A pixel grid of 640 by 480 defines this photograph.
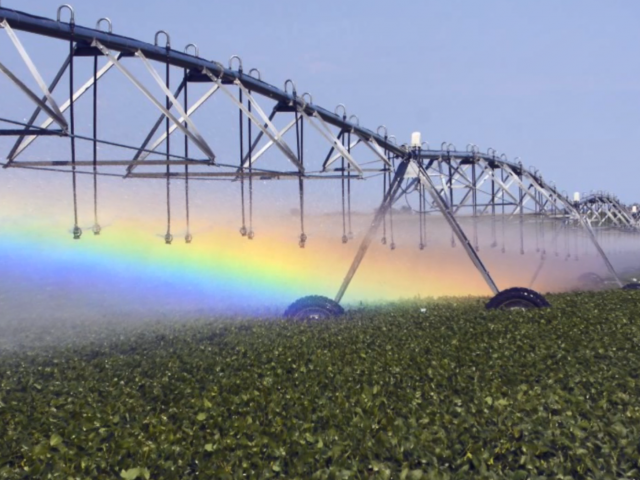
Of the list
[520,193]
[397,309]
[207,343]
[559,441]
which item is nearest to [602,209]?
[520,193]

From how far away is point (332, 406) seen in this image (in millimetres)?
9781

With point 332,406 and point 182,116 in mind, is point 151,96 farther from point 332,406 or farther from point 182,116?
point 332,406

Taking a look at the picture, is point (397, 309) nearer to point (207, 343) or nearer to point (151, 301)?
point (207, 343)

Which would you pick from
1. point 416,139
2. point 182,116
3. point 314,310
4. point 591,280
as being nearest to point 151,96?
point 182,116

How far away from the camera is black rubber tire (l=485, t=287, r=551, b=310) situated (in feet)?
69.5

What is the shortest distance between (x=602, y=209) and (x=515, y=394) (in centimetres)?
6623

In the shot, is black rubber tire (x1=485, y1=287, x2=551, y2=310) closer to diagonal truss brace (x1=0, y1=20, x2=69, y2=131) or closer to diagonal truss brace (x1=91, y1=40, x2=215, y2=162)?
diagonal truss brace (x1=91, y1=40, x2=215, y2=162)

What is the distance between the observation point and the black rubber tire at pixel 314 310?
2008 centimetres

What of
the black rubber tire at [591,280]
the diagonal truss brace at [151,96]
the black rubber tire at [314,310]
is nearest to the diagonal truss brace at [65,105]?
the diagonal truss brace at [151,96]

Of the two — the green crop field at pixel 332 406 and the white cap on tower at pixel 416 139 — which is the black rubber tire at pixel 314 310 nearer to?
the green crop field at pixel 332 406

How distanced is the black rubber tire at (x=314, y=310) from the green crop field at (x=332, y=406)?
345 centimetres

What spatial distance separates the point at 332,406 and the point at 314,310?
10.5m

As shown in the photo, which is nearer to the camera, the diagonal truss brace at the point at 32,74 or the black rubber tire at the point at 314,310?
the diagonal truss brace at the point at 32,74

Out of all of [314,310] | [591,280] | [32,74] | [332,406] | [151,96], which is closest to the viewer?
[332,406]
